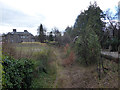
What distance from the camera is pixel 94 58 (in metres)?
5.53

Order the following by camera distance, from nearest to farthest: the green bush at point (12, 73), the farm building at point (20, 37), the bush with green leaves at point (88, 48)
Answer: the green bush at point (12, 73)
the farm building at point (20, 37)
the bush with green leaves at point (88, 48)

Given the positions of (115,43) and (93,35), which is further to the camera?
(115,43)

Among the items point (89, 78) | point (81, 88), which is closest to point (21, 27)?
point (81, 88)

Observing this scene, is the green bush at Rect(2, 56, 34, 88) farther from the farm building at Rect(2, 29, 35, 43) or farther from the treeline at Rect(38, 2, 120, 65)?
the treeline at Rect(38, 2, 120, 65)

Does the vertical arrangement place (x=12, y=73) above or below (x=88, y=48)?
below

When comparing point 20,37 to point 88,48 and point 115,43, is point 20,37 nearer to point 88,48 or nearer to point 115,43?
point 88,48

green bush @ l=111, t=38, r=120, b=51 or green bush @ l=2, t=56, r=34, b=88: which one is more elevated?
green bush @ l=111, t=38, r=120, b=51

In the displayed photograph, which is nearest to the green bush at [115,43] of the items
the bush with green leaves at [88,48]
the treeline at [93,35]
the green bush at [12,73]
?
the treeline at [93,35]

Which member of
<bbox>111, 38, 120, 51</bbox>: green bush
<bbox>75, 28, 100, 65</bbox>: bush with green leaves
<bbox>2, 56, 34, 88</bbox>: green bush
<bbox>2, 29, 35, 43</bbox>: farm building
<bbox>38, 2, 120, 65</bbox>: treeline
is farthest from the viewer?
<bbox>111, 38, 120, 51</bbox>: green bush

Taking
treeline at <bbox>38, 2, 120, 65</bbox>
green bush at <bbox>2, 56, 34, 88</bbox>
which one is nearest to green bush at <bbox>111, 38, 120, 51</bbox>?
treeline at <bbox>38, 2, 120, 65</bbox>

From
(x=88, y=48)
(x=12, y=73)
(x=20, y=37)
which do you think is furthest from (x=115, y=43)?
(x=12, y=73)

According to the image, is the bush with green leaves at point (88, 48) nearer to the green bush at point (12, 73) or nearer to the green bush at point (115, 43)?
the green bush at point (12, 73)

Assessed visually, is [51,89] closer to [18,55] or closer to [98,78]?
[18,55]

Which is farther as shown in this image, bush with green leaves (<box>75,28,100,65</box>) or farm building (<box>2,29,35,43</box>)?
bush with green leaves (<box>75,28,100,65</box>)
